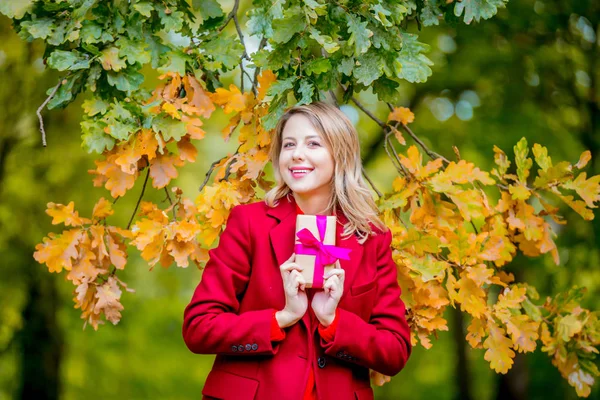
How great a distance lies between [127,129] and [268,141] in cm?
56

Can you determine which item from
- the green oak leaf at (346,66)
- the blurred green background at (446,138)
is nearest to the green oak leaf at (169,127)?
the green oak leaf at (346,66)

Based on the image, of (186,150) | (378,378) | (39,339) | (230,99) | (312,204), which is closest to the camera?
(312,204)

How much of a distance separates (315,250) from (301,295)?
0.15m

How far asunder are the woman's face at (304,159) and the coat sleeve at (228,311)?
228mm

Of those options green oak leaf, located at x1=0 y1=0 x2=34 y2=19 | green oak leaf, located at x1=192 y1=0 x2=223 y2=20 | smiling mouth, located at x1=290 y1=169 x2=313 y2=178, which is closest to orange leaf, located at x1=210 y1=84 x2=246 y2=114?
green oak leaf, located at x1=192 y1=0 x2=223 y2=20

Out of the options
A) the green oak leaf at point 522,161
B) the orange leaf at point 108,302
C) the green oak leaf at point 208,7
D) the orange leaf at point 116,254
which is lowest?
the orange leaf at point 108,302

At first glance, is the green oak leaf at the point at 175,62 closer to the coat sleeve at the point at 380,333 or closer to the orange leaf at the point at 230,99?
the orange leaf at the point at 230,99

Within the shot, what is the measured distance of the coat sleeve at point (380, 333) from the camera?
2.44 metres

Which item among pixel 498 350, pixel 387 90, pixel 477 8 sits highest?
pixel 477 8

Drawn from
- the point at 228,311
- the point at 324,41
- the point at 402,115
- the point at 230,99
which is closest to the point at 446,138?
the point at 402,115

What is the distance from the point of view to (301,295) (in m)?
2.40

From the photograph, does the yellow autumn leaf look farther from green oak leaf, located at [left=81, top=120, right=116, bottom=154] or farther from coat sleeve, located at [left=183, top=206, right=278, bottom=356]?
green oak leaf, located at [left=81, top=120, right=116, bottom=154]

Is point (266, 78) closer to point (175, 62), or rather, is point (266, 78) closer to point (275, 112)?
point (275, 112)

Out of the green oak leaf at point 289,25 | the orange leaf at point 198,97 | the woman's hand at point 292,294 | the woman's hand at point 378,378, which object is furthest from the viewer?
the woman's hand at point 378,378
